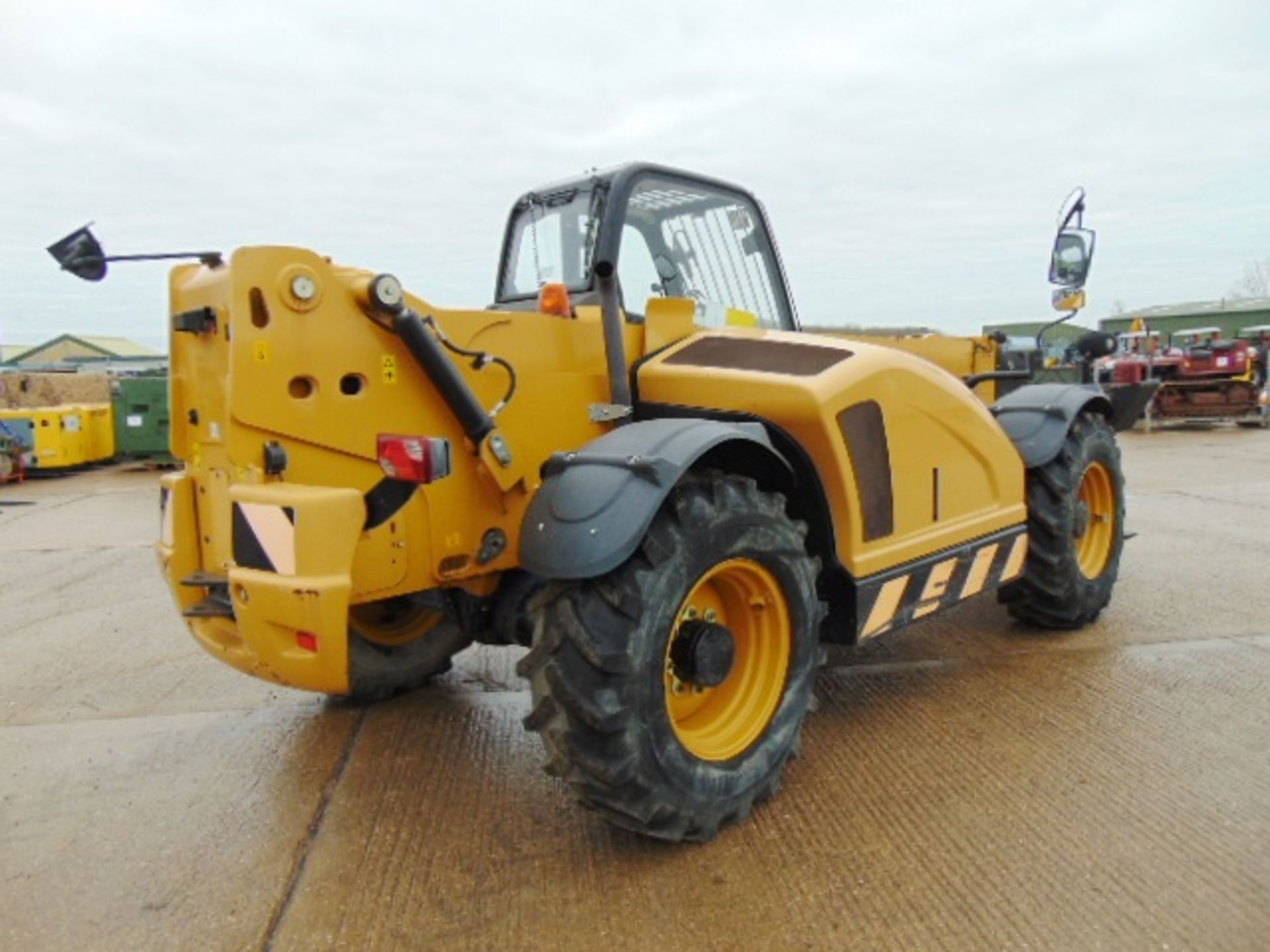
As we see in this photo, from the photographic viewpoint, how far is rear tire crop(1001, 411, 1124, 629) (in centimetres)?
443

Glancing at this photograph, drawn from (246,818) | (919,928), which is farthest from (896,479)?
(246,818)

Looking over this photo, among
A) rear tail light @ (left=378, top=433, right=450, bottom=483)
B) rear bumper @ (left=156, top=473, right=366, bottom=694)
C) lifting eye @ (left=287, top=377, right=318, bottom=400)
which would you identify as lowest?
rear bumper @ (left=156, top=473, right=366, bottom=694)

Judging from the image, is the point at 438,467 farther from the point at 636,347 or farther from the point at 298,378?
the point at 636,347

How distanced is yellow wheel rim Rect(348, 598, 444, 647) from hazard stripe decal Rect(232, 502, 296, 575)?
1.24 metres

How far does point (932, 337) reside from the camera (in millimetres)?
5215

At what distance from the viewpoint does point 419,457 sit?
2.61 meters

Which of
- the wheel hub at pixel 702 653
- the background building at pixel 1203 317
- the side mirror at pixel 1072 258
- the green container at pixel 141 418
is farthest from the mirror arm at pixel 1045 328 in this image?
the background building at pixel 1203 317

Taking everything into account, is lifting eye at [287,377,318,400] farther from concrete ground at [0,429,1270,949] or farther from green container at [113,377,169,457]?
green container at [113,377,169,457]

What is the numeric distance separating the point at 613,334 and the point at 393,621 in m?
1.63

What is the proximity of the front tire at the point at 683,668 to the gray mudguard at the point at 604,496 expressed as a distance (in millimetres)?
114

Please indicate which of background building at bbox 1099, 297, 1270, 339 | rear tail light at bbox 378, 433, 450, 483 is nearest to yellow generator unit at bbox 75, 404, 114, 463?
rear tail light at bbox 378, 433, 450, 483

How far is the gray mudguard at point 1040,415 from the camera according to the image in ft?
14.4

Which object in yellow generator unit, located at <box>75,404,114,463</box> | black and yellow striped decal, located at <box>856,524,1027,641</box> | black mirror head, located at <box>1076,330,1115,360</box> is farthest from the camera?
yellow generator unit, located at <box>75,404,114,463</box>

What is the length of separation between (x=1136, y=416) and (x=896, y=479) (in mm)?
2699
